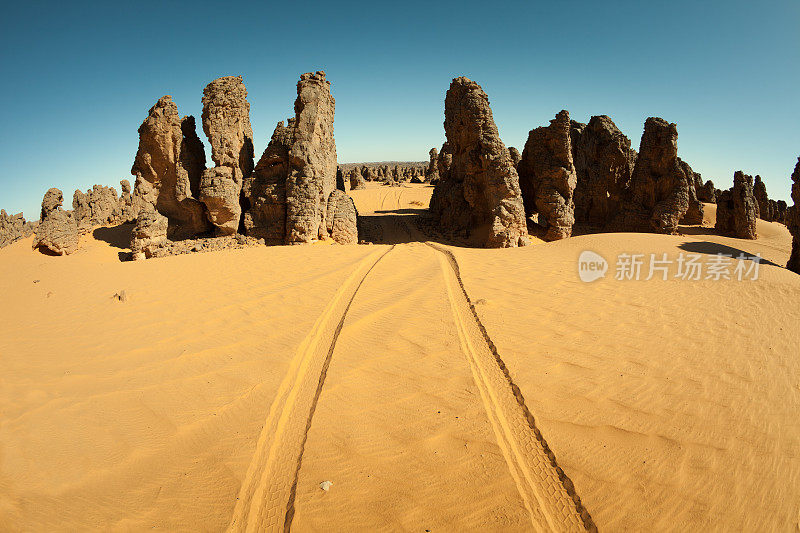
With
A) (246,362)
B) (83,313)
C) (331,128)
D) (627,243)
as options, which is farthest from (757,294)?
(331,128)

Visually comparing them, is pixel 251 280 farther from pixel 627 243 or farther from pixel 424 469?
pixel 627 243

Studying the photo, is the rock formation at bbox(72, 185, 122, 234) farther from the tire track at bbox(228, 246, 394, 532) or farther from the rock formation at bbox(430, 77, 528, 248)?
the tire track at bbox(228, 246, 394, 532)

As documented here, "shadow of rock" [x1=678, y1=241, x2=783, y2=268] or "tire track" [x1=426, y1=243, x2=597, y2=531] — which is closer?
"tire track" [x1=426, y1=243, x2=597, y2=531]

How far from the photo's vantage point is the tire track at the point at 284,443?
2.51m

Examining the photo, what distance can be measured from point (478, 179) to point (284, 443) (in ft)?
44.2

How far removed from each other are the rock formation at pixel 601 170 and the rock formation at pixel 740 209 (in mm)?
4989

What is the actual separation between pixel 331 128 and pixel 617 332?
13.7 m

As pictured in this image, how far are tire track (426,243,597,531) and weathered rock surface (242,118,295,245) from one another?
10.6 meters

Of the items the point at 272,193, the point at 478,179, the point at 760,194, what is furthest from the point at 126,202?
the point at 760,194

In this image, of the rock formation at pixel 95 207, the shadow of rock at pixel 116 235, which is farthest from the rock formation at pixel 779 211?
the rock formation at pixel 95 207

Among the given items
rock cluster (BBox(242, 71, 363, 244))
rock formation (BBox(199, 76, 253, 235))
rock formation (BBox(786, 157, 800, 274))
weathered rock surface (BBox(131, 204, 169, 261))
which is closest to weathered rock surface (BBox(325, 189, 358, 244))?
rock cluster (BBox(242, 71, 363, 244))

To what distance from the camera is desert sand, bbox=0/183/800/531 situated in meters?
2.52

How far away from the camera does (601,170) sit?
19078 mm

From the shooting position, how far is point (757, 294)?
21.6 feet
